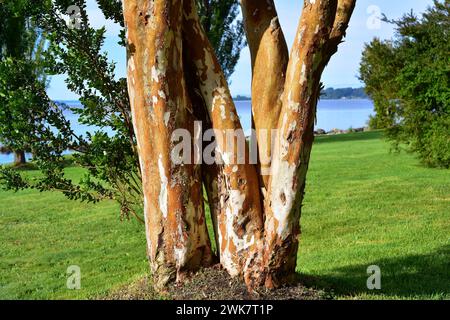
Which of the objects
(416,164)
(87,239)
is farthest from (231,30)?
(87,239)

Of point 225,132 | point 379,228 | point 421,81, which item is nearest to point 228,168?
point 225,132

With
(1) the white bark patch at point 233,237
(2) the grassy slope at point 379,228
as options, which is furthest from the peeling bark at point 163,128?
(2) the grassy slope at point 379,228

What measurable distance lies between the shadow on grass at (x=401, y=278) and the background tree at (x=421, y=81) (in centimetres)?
841

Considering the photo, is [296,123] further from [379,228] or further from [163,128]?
[379,228]

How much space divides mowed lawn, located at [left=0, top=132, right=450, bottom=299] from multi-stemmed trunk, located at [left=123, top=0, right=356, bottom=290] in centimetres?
100

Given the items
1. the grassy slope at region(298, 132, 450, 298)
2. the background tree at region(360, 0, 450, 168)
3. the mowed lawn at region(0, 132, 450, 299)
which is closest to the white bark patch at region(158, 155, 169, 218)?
the mowed lawn at region(0, 132, 450, 299)

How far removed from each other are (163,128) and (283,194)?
111 cm

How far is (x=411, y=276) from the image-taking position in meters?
7.22

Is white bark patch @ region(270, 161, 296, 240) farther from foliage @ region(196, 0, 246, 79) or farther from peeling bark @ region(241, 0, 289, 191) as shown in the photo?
foliage @ region(196, 0, 246, 79)

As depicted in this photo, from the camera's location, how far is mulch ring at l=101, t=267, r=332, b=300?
17.9 ft

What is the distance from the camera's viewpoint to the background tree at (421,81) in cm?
1619

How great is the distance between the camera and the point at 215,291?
5.49 m

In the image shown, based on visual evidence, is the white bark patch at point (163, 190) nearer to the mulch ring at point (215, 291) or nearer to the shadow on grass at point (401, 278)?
the mulch ring at point (215, 291)
